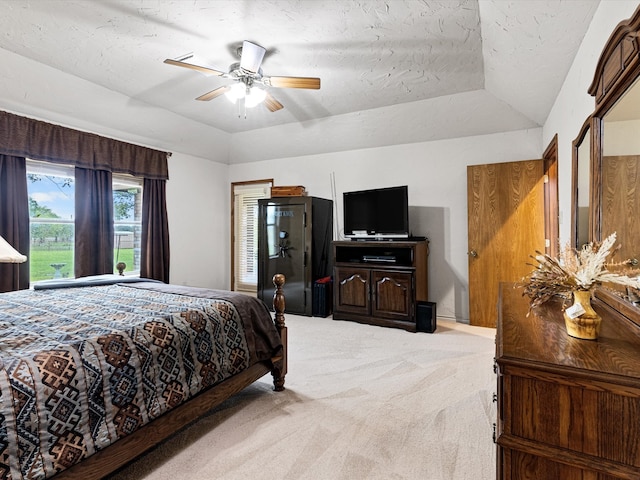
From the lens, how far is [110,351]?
4.71 ft

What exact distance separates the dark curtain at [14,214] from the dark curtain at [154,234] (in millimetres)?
1343

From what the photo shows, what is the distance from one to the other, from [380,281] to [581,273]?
3.11m

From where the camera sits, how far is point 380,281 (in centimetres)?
425

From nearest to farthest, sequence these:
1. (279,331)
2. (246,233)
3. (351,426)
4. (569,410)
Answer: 1. (569,410)
2. (351,426)
3. (279,331)
4. (246,233)

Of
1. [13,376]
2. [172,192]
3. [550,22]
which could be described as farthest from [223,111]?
[13,376]

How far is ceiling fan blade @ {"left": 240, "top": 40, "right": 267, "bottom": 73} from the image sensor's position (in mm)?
2604

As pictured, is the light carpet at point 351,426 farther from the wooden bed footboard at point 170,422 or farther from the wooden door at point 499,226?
the wooden door at point 499,226

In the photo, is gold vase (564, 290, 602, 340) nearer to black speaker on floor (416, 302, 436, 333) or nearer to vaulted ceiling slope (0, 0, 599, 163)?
vaulted ceiling slope (0, 0, 599, 163)

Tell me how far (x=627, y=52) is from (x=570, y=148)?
1.32 metres

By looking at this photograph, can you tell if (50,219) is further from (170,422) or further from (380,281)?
(380,281)

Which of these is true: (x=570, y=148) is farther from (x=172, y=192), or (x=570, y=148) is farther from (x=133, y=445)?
(x=172, y=192)

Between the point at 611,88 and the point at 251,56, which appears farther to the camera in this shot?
the point at 251,56

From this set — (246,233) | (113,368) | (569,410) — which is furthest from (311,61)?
(246,233)

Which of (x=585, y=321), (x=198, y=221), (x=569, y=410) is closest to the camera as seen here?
(x=569, y=410)
